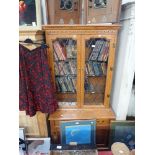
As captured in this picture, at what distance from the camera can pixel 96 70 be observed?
1.92 m

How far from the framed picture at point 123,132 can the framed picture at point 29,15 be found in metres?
1.36

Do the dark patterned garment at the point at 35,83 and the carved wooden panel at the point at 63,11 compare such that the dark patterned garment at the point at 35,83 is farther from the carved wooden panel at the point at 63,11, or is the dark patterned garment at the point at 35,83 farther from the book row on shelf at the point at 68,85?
the carved wooden panel at the point at 63,11

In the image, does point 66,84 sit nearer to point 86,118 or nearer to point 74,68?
point 74,68

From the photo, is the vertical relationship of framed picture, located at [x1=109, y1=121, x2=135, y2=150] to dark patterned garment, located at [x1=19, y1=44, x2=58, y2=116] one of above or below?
below

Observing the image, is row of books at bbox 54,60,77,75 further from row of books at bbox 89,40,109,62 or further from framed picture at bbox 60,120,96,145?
framed picture at bbox 60,120,96,145

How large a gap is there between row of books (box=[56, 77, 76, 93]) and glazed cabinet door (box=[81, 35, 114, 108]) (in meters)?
0.12

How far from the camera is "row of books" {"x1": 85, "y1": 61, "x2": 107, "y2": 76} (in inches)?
73.8

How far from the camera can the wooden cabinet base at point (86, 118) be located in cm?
191

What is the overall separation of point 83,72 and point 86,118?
1.74ft

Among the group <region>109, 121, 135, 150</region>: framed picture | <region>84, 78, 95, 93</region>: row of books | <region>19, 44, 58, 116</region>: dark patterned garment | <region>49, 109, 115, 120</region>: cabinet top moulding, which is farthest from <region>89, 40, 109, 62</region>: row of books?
<region>109, 121, 135, 150</region>: framed picture

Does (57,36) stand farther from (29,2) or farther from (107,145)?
(107,145)

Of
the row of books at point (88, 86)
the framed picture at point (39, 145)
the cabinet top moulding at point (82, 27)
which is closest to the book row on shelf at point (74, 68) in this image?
the row of books at point (88, 86)
